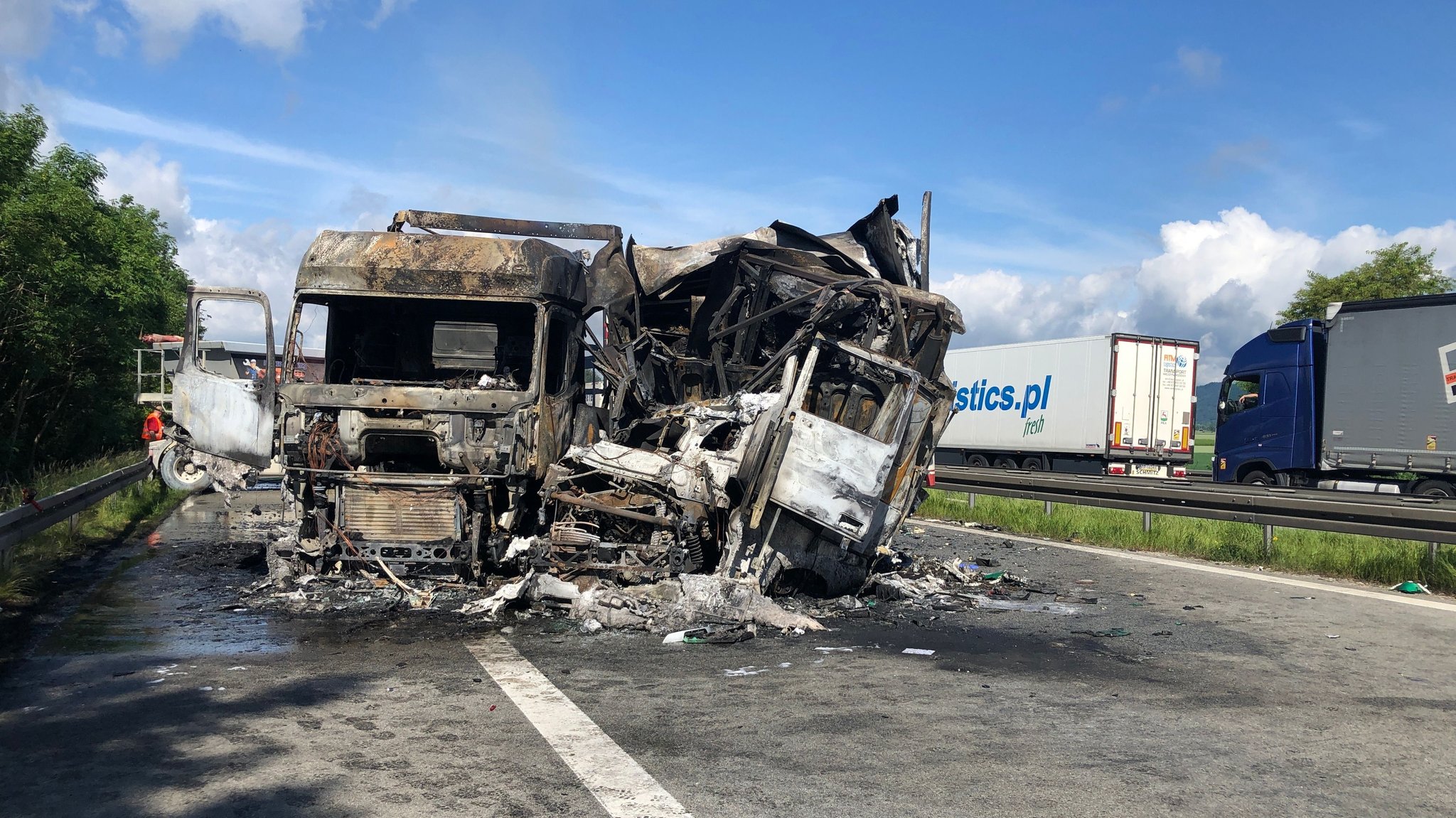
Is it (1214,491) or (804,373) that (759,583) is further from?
(1214,491)

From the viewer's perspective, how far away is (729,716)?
4.77 m

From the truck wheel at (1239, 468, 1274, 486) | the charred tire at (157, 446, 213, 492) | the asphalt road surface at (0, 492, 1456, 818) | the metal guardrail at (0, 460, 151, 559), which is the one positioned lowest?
the charred tire at (157, 446, 213, 492)

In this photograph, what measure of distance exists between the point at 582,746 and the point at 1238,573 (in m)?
8.13

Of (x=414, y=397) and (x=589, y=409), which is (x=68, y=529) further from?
(x=589, y=409)

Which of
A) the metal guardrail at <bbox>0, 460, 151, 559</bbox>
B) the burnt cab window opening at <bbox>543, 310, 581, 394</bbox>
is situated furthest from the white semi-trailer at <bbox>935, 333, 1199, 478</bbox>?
the metal guardrail at <bbox>0, 460, 151, 559</bbox>

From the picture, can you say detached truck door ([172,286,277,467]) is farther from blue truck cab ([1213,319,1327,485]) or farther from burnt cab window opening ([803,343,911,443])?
blue truck cab ([1213,319,1327,485])

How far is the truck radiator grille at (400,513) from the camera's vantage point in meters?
7.72

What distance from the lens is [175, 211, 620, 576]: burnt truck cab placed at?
7.75m

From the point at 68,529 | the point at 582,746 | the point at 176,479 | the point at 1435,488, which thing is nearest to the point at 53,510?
the point at 68,529

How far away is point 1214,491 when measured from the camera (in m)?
11.7

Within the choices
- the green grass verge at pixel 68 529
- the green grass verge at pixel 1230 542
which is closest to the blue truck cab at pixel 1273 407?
the green grass verge at pixel 1230 542

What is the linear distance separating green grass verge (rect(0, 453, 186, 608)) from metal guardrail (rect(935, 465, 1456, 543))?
36.1 feet

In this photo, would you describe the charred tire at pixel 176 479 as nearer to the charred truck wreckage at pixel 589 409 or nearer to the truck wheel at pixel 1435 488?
the charred truck wreckage at pixel 589 409

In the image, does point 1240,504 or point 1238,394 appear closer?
point 1240,504
